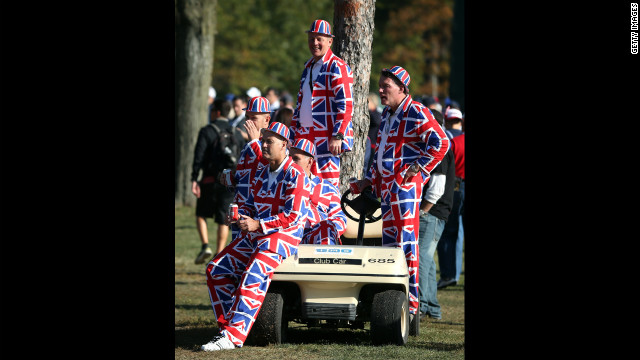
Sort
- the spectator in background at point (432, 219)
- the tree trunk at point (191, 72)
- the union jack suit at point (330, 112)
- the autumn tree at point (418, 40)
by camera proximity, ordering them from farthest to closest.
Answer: the autumn tree at point (418, 40)
the tree trunk at point (191, 72)
the spectator in background at point (432, 219)
the union jack suit at point (330, 112)

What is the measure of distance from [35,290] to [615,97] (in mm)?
3373

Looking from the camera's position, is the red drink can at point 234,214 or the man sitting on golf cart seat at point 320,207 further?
the man sitting on golf cart seat at point 320,207

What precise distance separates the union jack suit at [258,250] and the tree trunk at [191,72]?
1295 cm

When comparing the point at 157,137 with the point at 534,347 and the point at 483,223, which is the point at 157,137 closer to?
the point at 483,223

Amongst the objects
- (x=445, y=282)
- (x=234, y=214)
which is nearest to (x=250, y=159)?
(x=234, y=214)

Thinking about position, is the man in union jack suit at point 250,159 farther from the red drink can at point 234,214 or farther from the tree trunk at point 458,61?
the tree trunk at point 458,61

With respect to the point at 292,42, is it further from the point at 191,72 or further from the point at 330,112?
the point at 330,112

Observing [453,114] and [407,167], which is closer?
[407,167]

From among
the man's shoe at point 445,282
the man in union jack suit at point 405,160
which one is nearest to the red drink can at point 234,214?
the man in union jack suit at point 405,160

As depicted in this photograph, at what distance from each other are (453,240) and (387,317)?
4.37 meters

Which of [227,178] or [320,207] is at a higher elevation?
[227,178]

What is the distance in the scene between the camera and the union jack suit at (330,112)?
9.84m

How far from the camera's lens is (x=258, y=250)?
858 centimetres

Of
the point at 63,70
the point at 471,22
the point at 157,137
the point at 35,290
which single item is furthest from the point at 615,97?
the point at 35,290
